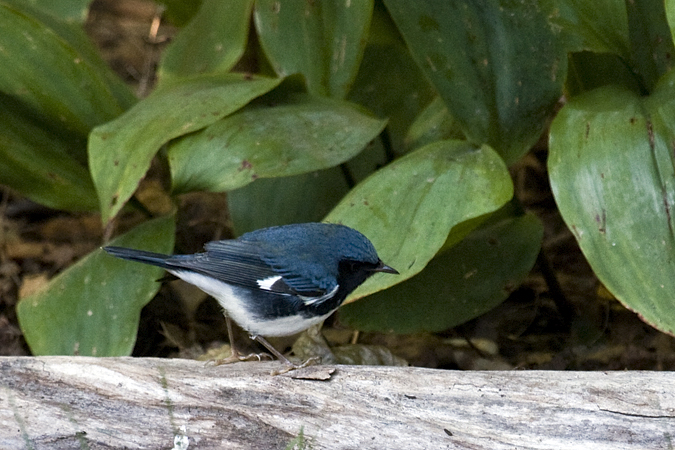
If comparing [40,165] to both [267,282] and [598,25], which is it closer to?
[267,282]

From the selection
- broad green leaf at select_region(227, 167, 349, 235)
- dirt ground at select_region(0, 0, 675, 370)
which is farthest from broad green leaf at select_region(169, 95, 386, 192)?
dirt ground at select_region(0, 0, 675, 370)

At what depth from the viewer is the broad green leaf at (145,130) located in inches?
135

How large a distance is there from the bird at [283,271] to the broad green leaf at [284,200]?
117 cm

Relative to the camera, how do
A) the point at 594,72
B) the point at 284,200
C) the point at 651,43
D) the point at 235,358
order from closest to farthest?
the point at 235,358
the point at 651,43
the point at 594,72
the point at 284,200

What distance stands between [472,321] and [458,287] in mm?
797

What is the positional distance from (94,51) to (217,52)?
3.23 feet

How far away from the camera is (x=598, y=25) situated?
351 centimetres

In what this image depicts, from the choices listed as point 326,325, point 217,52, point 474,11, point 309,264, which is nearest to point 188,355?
point 326,325

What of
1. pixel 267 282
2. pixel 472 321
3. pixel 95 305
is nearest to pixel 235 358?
pixel 267 282

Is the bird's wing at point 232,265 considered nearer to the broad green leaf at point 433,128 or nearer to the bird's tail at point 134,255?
the bird's tail at point 134,255

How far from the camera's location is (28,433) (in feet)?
8.30

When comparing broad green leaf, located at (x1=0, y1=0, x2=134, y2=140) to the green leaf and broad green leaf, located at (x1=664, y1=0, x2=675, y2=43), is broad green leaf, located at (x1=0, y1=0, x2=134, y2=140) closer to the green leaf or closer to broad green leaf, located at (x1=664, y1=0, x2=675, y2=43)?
the green leaf

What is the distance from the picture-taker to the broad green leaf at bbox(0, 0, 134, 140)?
13.4ft

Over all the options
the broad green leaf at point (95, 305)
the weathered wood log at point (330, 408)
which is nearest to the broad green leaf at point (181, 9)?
the broad green leaf at point (95, 305)
